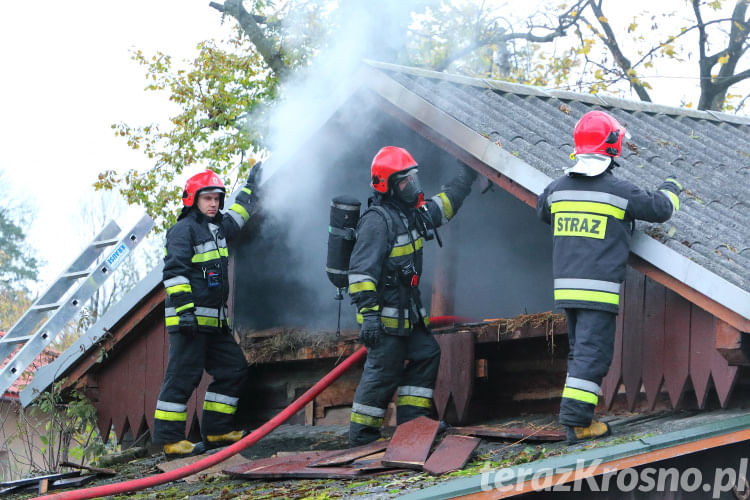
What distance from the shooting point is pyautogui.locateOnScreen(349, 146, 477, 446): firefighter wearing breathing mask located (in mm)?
6801

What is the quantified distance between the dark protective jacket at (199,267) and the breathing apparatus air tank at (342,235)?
1.14 m

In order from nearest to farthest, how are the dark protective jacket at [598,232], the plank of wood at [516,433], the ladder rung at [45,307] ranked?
the dark protective jacket at [598,232] < the plank of wood at [516,433] < the ladder rung at [45,307]

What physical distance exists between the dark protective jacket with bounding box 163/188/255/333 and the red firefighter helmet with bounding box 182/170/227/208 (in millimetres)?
Result: 96

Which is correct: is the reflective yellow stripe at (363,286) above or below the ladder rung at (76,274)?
below

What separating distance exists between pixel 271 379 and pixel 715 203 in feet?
14.9

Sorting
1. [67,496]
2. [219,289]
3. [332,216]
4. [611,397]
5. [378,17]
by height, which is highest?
[378,17]

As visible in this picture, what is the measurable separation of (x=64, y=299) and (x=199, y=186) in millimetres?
2455

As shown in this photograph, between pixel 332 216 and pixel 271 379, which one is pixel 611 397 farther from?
pixel 271 379

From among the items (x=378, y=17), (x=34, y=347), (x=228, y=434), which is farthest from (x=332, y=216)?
(x=378, y=17)

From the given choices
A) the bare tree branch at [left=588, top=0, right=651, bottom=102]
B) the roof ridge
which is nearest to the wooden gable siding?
the roof ridge

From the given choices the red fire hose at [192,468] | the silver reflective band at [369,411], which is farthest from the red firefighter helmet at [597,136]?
the red fire hose at [192,468]

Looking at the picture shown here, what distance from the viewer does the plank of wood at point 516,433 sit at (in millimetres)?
6128

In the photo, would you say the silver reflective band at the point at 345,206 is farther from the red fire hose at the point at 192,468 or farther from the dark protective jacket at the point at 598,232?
the dark protective jacket at the point at 598,232

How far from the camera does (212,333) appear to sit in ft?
26.4
